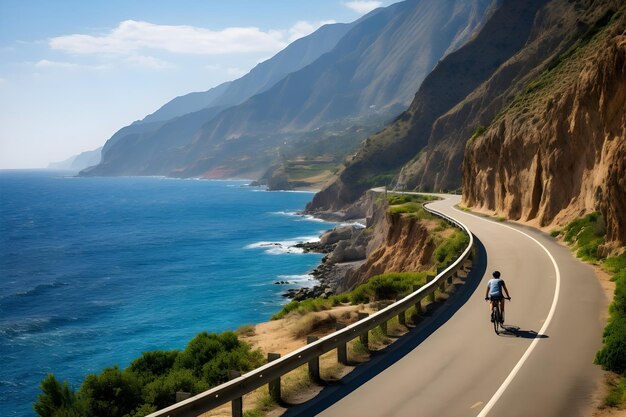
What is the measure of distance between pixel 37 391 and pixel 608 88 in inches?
1389

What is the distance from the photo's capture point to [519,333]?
1327 centimetres

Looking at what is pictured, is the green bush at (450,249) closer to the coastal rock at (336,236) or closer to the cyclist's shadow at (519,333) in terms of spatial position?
the cyclist's shadow at (519,333)

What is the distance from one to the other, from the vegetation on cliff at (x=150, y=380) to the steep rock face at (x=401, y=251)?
21505 mm

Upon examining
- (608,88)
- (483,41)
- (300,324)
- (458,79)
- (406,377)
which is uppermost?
(483,41)

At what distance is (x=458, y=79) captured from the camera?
461ft

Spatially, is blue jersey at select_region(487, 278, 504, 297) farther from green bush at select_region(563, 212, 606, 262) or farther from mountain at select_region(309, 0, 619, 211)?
mountain at select_region(309, 0, 619, 211)

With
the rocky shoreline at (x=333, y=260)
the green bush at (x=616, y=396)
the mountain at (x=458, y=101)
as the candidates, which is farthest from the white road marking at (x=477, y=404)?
the mountain at (x=458, y=101)

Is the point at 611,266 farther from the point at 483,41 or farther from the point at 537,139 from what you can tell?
the point at 483,41

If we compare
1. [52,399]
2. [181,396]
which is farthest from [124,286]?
[181,396]

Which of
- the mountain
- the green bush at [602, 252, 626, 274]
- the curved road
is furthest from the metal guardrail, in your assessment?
the mountain

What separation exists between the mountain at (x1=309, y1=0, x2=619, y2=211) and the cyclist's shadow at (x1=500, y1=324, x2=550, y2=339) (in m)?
75.9

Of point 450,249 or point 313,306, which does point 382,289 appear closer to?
point 313,306

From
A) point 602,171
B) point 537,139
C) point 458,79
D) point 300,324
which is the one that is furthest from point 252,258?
point 458,79

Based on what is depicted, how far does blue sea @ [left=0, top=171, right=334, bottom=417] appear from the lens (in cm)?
4019
